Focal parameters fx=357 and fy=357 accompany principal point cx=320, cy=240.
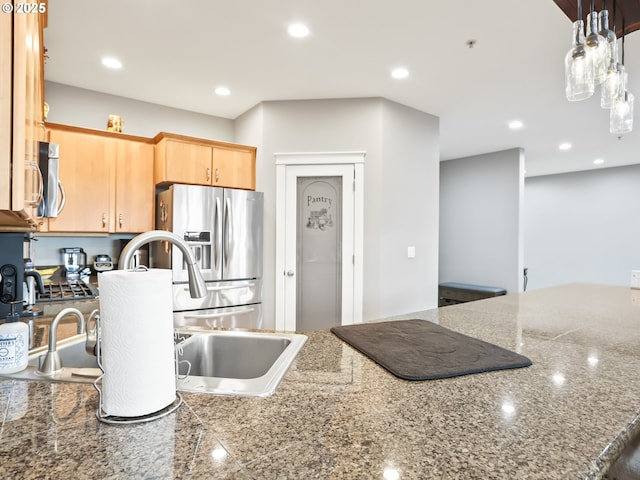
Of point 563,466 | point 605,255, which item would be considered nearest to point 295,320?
point 563,466

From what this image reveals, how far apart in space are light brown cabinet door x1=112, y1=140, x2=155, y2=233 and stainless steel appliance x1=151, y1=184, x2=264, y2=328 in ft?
0.36

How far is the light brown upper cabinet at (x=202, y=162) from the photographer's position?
3129 millimetres

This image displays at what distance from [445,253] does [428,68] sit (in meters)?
3.76

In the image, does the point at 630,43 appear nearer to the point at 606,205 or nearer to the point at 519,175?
the point at 519,175

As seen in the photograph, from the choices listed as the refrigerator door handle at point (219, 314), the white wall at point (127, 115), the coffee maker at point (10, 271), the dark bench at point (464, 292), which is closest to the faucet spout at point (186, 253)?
the coffee maker at point (10, 271)

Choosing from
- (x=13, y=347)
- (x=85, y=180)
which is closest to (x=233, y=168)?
(x=85, y=180)

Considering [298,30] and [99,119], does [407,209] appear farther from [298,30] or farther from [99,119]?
[99,119]

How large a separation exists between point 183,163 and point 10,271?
177 centimetres

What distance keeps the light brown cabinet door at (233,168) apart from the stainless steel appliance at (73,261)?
4.29 ft

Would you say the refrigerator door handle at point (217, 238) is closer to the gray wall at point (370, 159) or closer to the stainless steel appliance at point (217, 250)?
the stainless steel appliance at point (217, 250)

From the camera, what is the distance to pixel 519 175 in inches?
198

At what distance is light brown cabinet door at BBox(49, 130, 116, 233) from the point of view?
2865 mm

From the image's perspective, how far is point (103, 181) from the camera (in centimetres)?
303

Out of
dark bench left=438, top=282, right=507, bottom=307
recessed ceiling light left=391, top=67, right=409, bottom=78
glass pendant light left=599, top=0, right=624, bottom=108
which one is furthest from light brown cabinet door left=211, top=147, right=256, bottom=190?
dark bench left=438, top=282, right=507, bottom=307
